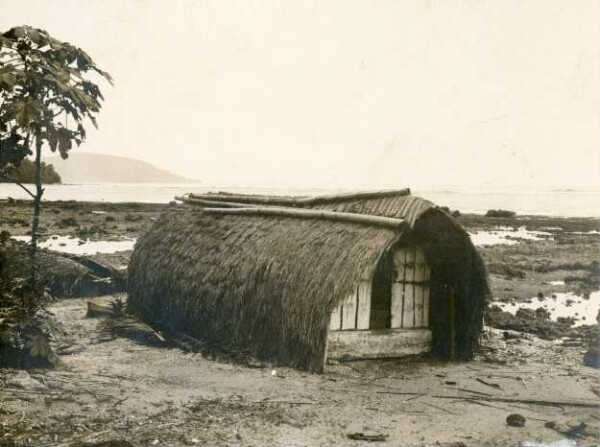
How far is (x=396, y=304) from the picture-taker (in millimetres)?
11500

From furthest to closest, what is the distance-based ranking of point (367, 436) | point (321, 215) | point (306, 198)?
point (306, 198), point (321, 215), point (367, 436)

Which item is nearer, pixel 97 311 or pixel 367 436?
pixel 367 436

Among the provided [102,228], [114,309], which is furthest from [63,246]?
[114,309]

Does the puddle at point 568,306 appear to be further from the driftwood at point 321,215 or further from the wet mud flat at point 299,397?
the driftwood at point 321,215

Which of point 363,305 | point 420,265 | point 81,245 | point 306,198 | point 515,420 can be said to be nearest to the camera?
point 515,420

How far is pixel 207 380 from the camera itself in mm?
9586

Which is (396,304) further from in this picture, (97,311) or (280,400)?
(97,311)

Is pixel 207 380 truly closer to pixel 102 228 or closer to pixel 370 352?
pixel 370 352

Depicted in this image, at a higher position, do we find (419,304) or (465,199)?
(465,199)

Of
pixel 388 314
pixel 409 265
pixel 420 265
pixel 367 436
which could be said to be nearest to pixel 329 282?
pixel 388 314

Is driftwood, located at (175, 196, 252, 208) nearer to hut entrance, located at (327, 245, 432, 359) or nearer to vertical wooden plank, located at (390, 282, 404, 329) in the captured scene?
hut entrance, located at (327, 245, 432, 359)

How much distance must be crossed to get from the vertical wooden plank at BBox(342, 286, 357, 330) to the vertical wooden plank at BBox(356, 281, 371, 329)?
82 millimetres

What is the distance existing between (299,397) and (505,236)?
29116 mm

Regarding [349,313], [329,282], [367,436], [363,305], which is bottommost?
[367,436]
